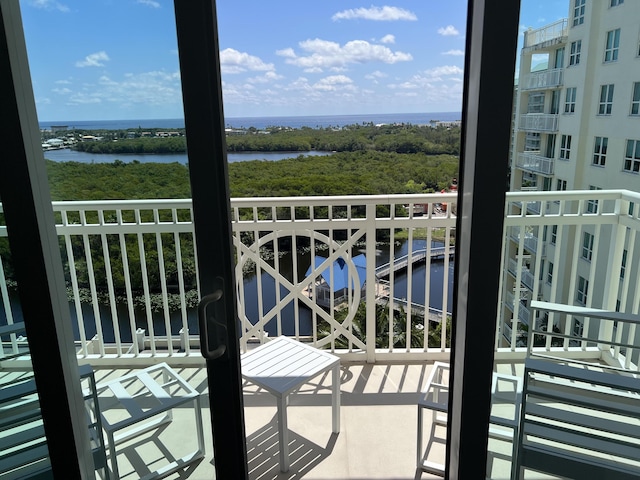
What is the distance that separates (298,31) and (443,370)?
470 cm

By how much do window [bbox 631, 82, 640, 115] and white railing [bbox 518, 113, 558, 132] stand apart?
239 millimetres

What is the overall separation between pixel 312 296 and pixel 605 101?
245 cm

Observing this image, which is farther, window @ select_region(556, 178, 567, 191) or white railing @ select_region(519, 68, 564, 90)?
window @ select_region(556, 178, 567, 191)

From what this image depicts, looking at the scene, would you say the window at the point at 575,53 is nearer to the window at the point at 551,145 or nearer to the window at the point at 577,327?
the window at the point at 551,145

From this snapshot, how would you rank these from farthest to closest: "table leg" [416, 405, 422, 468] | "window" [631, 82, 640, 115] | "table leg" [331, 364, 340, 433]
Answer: "table leg" [331, 364, 340, 433]
"table leg" [416, 405, 422, 468]
"window" [631, 82, 640, 115]

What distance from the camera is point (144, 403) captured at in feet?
4.89

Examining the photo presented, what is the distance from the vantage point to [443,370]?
2551 millimetres

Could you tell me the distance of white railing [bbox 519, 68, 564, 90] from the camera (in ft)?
3.72

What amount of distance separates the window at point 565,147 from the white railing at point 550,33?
0.86 ft

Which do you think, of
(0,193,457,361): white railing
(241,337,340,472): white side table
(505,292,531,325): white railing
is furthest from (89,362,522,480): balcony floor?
(505,292,531,325): white railing

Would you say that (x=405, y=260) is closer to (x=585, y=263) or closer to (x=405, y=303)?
(x=405, y=303)

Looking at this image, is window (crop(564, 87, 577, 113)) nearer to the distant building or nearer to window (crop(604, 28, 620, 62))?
window (crop(604, 28, 620, 62))

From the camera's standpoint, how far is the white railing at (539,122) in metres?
1.16

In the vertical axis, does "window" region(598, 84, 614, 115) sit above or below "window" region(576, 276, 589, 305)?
above
